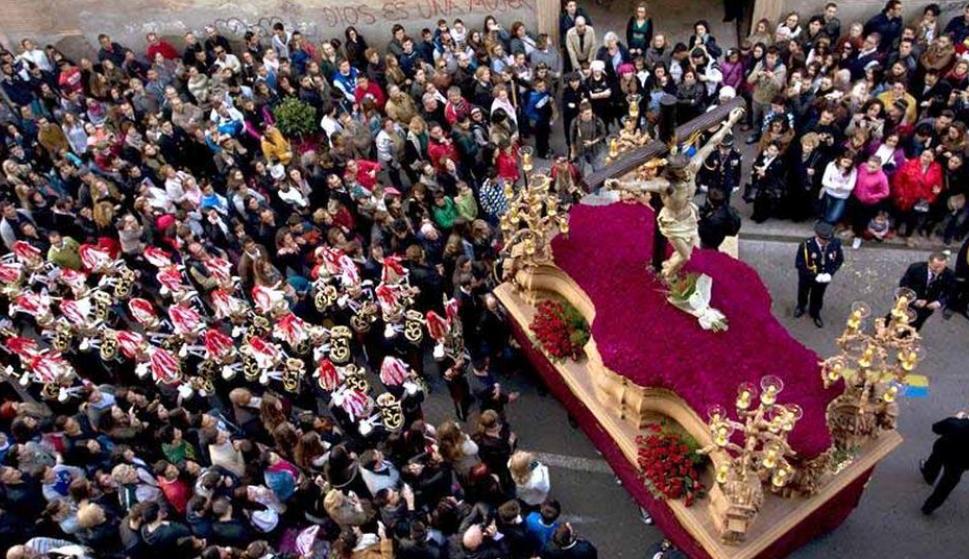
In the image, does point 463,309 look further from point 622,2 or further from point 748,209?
point 622,2

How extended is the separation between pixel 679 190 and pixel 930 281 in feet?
12.6

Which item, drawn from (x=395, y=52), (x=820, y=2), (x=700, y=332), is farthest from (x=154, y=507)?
(x=820, y=2)

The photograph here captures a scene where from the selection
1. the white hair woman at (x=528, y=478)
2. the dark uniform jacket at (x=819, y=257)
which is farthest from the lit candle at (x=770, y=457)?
the dark uniform jacket at (x=819, y=257)

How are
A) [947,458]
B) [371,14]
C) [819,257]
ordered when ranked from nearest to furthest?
[947,458] < [819,257] < [371,14]

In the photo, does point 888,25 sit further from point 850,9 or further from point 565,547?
point 565,547

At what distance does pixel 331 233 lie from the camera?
32.3 ft

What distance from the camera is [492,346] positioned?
9.75m

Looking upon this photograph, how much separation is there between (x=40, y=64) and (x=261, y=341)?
953 cm

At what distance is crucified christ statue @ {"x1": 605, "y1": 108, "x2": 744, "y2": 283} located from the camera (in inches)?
276

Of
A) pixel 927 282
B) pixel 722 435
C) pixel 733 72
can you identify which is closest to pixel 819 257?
pixel 927 282

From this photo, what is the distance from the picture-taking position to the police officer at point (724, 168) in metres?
10.6

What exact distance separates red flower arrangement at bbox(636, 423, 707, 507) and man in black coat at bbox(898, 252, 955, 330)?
326 centimetres

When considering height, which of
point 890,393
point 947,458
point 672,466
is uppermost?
point 890,393

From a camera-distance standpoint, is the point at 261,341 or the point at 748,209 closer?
the point at 261,341
